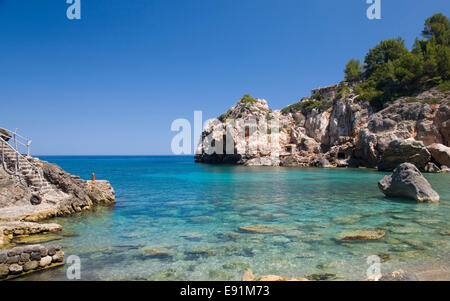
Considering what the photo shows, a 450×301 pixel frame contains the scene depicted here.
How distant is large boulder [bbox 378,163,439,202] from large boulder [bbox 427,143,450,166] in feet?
87.1

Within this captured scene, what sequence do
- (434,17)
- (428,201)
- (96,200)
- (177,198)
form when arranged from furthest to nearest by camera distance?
(434,17) < (177,198) < (96,200) < (428,201)

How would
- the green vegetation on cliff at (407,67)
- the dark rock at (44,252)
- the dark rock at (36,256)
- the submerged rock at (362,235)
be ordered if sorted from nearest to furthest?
the dark rock at (36,256)
the dark rock at (44,252)
the submerged rock at (362,235)
the green vegetation on cliff at (407,67)

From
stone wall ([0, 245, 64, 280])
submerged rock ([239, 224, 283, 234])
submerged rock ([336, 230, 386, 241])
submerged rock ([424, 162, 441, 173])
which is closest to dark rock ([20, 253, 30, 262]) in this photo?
stone wall ([0, 245, 64, 280])

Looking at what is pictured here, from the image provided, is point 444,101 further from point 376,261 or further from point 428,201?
point 376,261

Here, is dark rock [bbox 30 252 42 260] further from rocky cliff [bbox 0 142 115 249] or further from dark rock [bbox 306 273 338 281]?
dark rock [bbox 306 273 338 281]

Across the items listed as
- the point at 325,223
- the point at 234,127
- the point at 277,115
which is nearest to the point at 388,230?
the point at 325,223

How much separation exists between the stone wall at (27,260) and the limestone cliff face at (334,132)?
41.7m

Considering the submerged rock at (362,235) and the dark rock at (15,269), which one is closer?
the dark rock at (15,269)

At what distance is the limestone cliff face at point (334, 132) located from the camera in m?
42.2

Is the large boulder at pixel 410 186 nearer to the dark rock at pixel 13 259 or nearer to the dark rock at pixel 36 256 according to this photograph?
the dark rock at pixel 36 256

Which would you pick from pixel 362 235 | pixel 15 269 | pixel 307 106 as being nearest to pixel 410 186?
pixel 362 235

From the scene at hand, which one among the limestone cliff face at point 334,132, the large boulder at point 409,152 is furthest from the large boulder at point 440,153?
the limestone cliff face at point 334,132

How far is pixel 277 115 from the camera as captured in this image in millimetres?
76438

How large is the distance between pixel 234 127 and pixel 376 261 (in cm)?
6489
